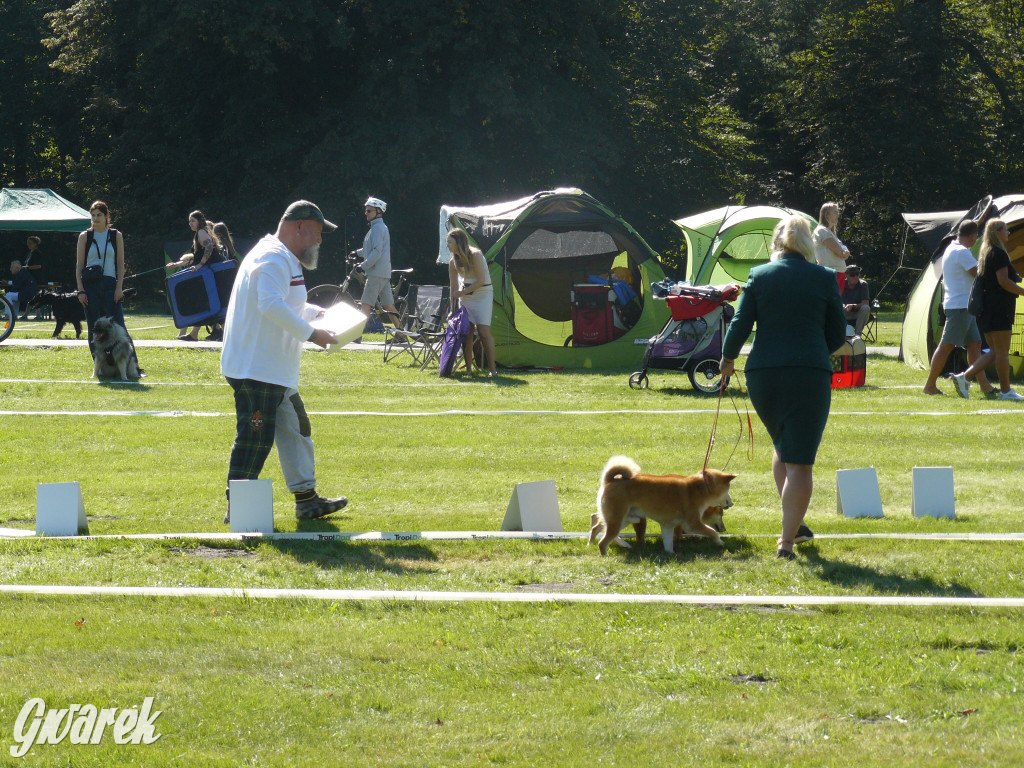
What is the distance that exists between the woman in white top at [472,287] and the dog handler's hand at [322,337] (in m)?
7.57

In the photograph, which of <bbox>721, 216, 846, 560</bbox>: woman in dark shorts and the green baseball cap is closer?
<bbox>721, 216, 846, 560</bbox>: woman in dark shorts

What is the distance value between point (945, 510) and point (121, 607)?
4409mm

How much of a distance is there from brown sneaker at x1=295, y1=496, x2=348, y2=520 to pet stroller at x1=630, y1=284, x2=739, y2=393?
6679mm

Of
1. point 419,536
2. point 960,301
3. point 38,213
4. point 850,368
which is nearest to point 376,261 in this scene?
point 850,368

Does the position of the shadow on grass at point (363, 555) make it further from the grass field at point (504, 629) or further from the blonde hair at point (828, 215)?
the blonde hair at point (828, 215)

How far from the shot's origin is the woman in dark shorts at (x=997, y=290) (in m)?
11.2

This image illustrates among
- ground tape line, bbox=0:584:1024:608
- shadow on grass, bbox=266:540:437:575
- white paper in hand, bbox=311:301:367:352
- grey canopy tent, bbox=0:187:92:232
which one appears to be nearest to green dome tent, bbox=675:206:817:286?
white paper in hand, bbox=311:301:367:352

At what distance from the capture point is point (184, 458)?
340 inches

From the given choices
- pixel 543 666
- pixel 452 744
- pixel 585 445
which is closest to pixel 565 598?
pixel 543 666

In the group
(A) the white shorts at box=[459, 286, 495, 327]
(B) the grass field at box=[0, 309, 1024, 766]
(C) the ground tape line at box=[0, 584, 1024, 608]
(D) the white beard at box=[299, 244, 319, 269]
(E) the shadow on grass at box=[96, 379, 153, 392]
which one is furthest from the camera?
(A) the white shorts at box=[459, 286, 495, 327]

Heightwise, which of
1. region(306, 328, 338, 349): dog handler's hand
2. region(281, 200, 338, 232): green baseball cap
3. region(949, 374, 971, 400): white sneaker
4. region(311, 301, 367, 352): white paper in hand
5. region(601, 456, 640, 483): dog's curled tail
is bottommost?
region(949, 374, 971, 400): white sneaker

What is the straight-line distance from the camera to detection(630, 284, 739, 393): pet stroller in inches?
496

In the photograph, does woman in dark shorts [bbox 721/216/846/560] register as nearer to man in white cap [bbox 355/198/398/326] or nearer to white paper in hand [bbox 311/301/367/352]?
white paper in hand [bbox 311/301/367/352]

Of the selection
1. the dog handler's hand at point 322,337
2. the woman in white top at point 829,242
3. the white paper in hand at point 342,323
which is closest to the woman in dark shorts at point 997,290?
the woman in white top at point 829,242
